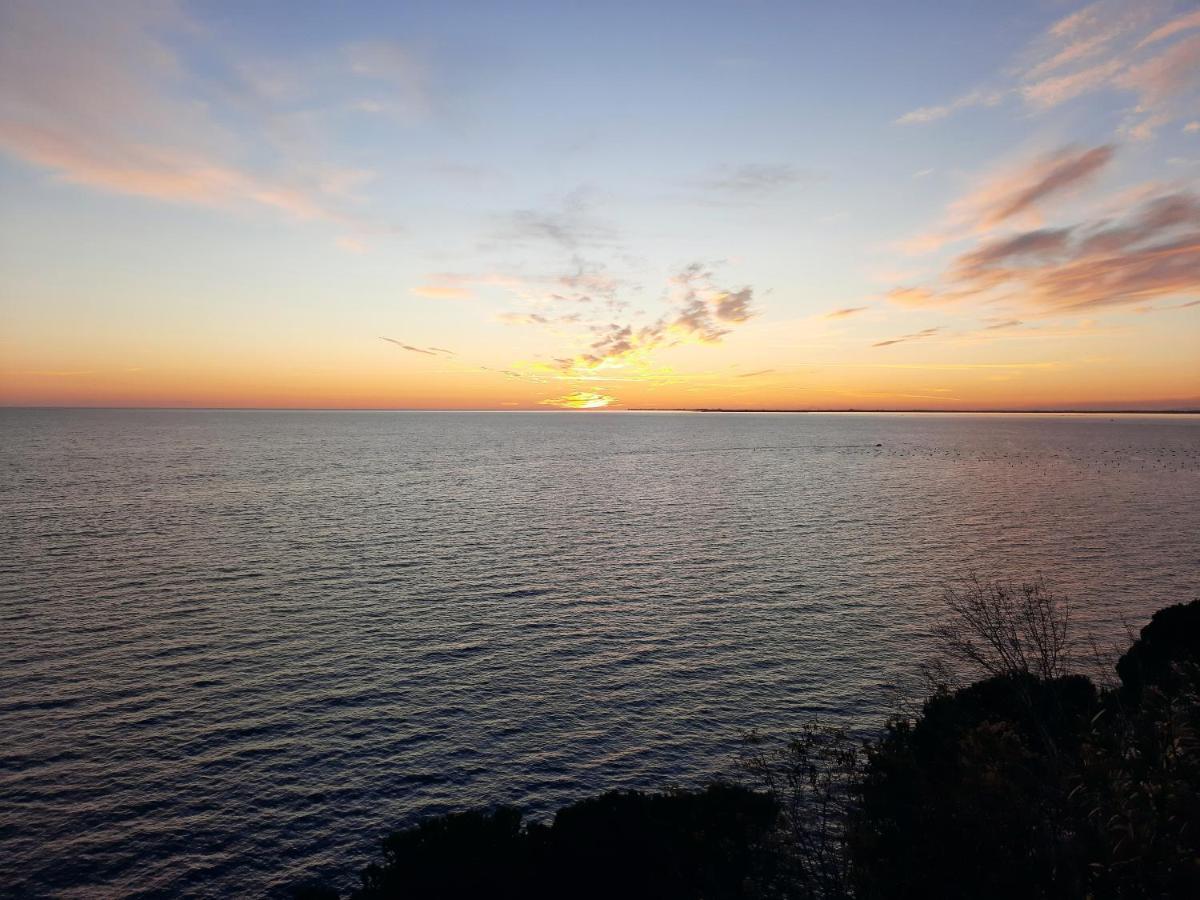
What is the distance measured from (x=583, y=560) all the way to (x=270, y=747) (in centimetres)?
4893

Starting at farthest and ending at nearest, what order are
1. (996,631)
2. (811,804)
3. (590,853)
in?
(996,631)
(811,804)
(590,853)

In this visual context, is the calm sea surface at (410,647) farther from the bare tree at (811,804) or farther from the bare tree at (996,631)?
the bare tree at (811,804)

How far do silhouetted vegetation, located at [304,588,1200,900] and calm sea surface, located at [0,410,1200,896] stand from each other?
588 centimetres

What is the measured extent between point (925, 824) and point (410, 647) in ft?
135

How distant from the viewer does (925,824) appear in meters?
24.2

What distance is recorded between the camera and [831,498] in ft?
438

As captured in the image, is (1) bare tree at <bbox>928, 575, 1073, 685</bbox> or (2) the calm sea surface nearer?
(2) the calm sea surface

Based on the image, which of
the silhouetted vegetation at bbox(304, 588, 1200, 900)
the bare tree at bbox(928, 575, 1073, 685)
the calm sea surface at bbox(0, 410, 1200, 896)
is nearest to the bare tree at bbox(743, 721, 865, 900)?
the silhouetted vegetation at bbox(304, 588, 1200, 900)

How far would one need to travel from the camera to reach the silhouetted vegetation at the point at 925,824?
17.0 m

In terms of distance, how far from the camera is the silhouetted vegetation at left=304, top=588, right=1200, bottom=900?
17.0 metres

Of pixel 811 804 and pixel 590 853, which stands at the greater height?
pixel 590 853

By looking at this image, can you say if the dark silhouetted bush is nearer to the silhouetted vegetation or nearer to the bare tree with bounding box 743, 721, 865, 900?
the silhouetted vegetation

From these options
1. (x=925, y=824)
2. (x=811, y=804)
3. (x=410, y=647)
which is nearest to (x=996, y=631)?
(x=811, y=804)

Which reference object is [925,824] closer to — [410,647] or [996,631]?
[996,631]
